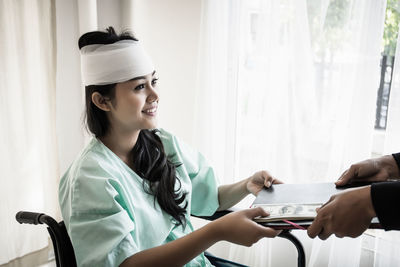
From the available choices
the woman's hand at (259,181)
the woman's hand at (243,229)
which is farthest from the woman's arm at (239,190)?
the woman's hand at (243,229)

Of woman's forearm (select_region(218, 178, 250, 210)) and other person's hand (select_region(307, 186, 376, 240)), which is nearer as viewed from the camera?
other person's hand (select_region(307, 186, 376, 240))

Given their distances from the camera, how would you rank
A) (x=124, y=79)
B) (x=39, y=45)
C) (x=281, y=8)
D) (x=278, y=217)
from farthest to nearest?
(x=39, y=45)
(x=281, y=8)
(x=124, y=79)
(x=278, y=217)

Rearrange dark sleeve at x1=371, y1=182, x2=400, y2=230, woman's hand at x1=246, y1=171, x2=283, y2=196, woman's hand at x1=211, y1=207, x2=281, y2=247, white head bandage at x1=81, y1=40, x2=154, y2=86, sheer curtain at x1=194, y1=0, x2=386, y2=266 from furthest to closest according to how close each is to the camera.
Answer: sheer curtain at x1=194, y1=0, x2=386, y2=266 → woman's hand at x1=246, y1=171, x2=283, y2=196 → white head bandage at x1=81, y1=40, x2=154, y2=86 → woman's hand at x1=211, y1=207, x2=281, y2=247 → dark sleeve at x1=371, y1=182, x2=400, y2=230

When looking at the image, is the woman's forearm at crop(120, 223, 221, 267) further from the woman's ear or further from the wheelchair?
the woman's ear

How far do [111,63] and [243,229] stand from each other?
0.66 meters

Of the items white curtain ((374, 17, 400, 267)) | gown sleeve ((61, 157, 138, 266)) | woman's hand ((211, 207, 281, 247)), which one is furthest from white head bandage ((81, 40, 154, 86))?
white curtain ((374, 17, 400, 267))

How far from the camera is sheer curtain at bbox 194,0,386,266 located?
1.68m

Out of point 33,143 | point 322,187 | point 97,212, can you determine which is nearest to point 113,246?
point 97,212

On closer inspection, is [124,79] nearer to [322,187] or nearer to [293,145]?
[322,187]

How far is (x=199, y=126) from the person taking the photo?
7.32 feet

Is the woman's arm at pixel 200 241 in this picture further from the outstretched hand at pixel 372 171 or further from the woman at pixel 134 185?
the outstretched hand at pixel 372 171

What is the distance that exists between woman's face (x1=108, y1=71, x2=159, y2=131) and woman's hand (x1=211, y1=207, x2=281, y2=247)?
44 centimetres

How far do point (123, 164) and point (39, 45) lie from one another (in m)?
1.05

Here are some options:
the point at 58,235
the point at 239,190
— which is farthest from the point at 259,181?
the point at 58,235
